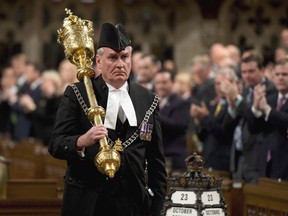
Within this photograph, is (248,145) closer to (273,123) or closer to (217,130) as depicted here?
(217,130)

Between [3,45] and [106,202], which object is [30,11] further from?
[106,202]

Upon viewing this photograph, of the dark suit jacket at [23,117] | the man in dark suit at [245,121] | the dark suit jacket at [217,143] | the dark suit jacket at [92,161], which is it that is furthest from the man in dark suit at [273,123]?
the dark suit jacket at [23,117]

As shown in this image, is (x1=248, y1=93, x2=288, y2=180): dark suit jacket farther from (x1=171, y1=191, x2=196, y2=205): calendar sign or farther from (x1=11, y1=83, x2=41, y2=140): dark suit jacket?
(x1=11, y1=83, x2=41, y2=140): dark suit jacket

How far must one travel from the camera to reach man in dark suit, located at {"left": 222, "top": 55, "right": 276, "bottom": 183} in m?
10.9

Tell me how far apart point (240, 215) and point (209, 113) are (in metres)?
3.28

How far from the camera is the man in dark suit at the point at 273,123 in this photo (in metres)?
9.72

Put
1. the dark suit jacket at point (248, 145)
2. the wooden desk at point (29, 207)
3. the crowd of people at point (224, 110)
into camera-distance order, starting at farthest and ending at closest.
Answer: the dark suit jacket at point (248, 145) < the crowd of people at point (224, 110) < the wooden desk at point (29, 207)

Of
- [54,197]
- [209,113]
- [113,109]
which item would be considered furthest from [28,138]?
[113,109]

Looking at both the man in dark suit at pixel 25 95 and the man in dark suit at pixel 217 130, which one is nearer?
the man in dark suit at pixel 217 130

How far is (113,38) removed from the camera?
717 centimetres

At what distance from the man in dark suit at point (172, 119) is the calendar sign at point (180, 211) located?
6938 mm

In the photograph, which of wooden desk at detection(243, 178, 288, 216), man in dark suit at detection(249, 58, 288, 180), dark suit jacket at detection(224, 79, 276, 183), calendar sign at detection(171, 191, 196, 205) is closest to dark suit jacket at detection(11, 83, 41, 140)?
dark suit jacket at detection(224, 79, 276, 183)

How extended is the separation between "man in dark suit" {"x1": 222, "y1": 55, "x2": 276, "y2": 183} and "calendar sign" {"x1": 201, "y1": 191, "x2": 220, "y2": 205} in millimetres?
4235

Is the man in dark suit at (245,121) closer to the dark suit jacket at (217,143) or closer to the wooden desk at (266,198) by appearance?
the dark suit jacket at (217,143)
